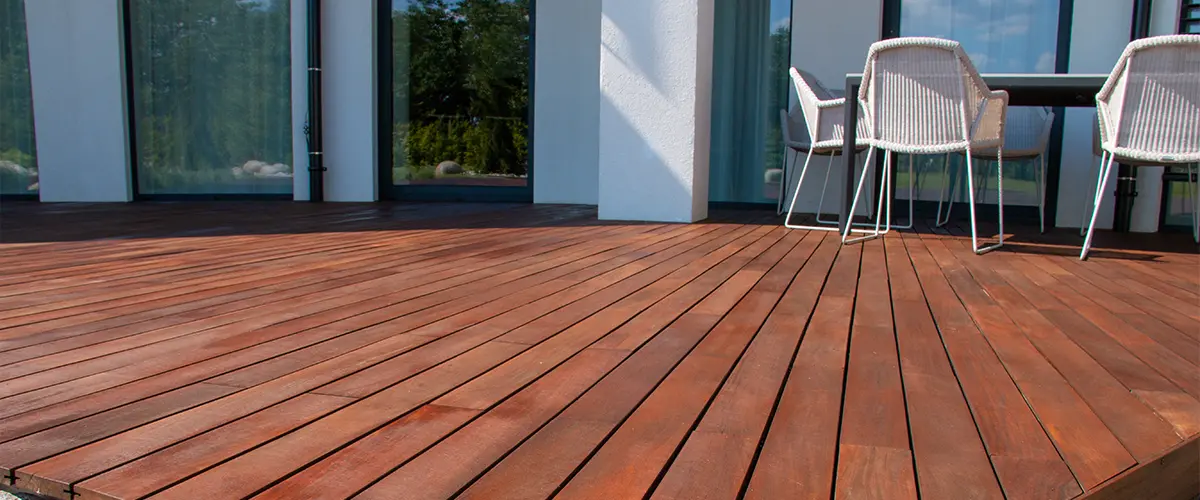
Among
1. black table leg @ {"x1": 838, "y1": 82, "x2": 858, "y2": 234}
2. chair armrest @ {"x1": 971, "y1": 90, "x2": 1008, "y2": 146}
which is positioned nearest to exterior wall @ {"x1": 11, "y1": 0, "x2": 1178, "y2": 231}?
chair armrest @ {"x1": 971, "y1": 90, "x2": 1008, "y2": 146}

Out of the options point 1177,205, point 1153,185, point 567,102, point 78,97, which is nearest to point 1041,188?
point 1153,185

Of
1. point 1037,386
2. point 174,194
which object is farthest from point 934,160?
point 174,194

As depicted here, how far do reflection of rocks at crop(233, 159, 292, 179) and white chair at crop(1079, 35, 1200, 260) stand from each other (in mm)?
5124

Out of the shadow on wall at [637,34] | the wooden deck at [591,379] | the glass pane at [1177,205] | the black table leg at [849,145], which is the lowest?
the wooden deck at [591,379]

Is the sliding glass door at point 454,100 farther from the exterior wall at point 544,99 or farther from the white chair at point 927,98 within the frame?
the white chair at point 927,98

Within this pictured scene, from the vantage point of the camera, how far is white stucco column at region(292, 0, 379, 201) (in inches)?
231

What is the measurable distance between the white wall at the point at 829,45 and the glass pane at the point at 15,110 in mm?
5135

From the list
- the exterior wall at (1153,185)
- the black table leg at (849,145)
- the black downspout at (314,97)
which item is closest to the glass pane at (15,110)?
the black downspout at (314,97)

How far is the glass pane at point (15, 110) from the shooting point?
5.73 meters

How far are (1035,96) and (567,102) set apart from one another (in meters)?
3.00

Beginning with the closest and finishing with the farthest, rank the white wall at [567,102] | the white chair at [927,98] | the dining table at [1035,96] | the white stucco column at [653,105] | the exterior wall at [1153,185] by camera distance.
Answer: the white chair at [927,98], the dining table at [1035,96], the white stucco column at [653,105], the exterior wall at [1153,185], the white wall at [567,102]

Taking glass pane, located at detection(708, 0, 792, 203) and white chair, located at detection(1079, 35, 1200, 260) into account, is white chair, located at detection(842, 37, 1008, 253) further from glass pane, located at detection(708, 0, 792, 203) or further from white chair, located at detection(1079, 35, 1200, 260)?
glass pane, located at detection(708, 0, 792, 203)

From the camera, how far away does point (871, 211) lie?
4848 millimetres

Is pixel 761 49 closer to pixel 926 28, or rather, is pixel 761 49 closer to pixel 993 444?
pixel 926 28
